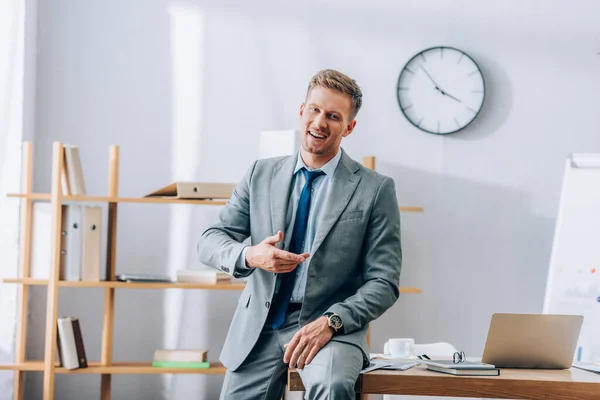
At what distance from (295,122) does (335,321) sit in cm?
214

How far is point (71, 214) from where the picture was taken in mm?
3418

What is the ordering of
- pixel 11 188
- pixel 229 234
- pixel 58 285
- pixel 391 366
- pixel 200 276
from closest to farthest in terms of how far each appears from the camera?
pixel 391 366 → pixel 229 234 → pixel 58 285 → pixel 200 276 → pixel 11 188

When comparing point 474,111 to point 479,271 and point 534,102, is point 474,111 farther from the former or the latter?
point 479,271

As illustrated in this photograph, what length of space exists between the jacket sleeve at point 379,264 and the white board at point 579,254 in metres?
1.81

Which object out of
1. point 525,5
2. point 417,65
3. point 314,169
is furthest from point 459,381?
point 525,5

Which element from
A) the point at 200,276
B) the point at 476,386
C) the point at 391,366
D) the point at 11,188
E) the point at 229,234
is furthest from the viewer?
the point at 11,188

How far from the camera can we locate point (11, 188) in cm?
360

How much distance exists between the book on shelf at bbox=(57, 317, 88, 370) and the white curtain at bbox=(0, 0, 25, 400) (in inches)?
13.4

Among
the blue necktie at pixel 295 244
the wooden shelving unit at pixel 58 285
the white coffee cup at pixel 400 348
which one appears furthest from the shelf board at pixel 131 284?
the blue necktie at pixel 295 244

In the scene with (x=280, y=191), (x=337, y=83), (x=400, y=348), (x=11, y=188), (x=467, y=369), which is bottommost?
(x=400, y=348)

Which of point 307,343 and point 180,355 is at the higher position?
point 307,343

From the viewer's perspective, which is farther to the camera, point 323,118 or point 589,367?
point 589,367

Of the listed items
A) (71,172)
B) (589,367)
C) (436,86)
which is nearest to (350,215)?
(589,367)

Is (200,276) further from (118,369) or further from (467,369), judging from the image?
(467,369)
